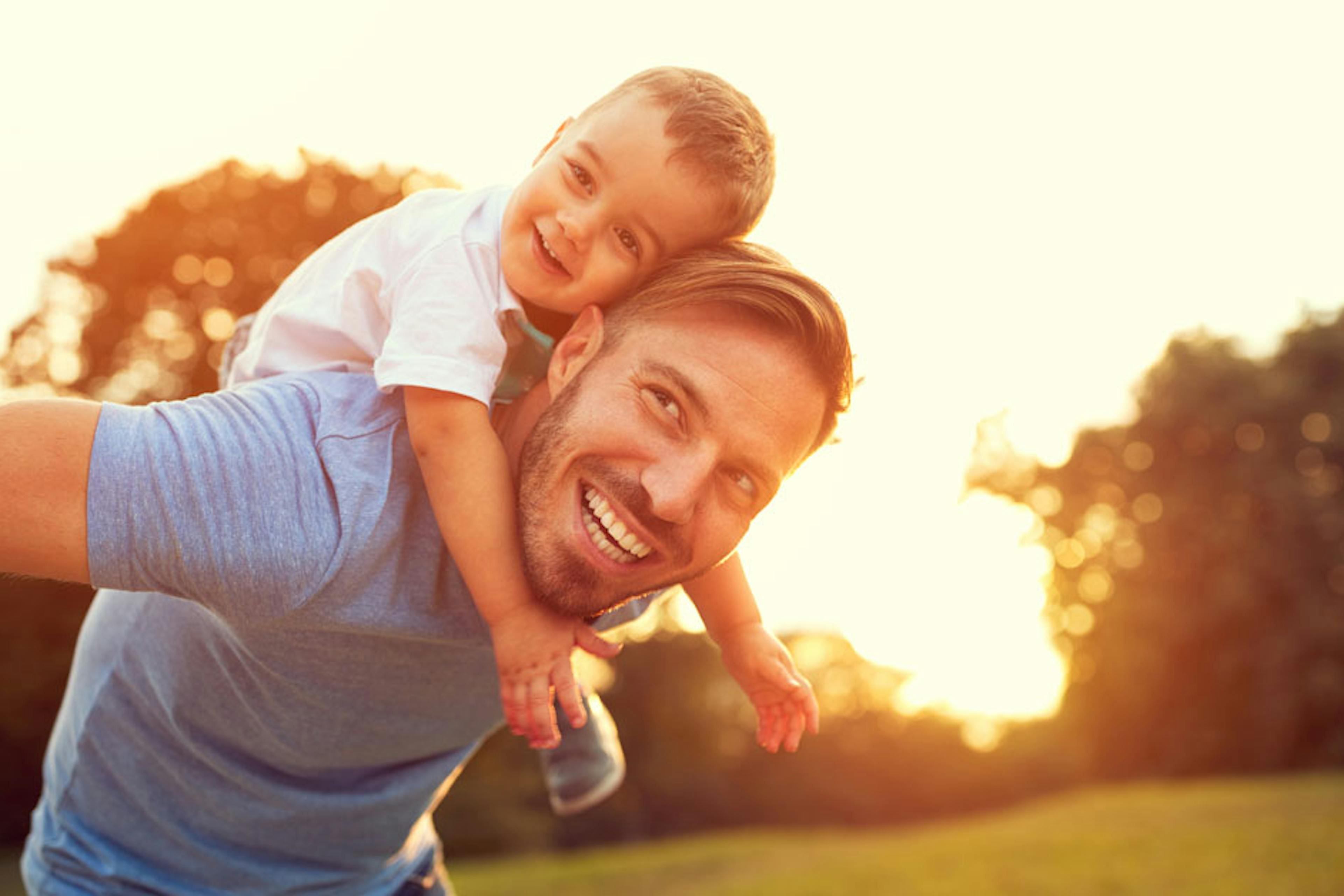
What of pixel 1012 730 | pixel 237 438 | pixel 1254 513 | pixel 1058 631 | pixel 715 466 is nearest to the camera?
pixel 237 438

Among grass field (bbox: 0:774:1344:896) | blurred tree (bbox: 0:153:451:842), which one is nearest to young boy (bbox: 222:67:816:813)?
grass field (bbox: 0:774:1344:896)

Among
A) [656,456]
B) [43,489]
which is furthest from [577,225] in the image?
[43,489]

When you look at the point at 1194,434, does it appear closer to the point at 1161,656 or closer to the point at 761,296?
the point at 1161,656

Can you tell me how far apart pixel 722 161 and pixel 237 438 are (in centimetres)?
126

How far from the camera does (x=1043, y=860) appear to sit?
13641 millimetres

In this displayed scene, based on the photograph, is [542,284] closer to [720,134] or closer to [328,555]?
[720,134]

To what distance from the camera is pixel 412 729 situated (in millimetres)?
2498

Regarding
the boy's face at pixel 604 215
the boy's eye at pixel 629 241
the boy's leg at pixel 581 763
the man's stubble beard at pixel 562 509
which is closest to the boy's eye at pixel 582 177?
the boy's face at pixel 604 215

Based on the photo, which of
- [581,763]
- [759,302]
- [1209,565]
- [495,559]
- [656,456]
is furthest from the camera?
[1209,565]

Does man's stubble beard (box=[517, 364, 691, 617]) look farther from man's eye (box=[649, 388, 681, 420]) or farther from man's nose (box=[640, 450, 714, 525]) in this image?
man's eye (box=[649, 388, 681, 420])

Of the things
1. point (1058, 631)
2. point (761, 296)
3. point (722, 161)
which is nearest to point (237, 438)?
point (761, 296)

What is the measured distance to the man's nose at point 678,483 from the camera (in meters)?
2.10

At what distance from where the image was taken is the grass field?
37.3ft

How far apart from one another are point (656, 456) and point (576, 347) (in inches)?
14.3
